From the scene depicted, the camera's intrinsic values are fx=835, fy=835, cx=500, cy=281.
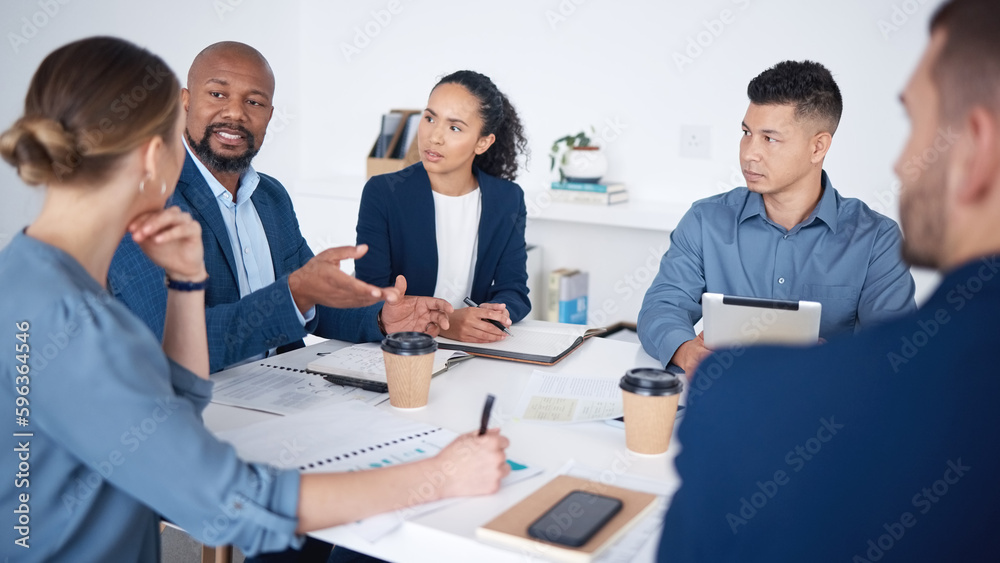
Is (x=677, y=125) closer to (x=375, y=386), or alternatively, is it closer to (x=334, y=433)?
(x=375, y=386)

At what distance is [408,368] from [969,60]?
938mm

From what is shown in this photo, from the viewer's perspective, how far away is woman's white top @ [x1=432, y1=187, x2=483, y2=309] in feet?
8.00

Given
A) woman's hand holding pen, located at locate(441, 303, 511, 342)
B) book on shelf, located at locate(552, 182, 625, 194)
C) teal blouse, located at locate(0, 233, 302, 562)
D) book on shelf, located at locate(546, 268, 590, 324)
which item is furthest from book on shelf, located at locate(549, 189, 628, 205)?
teal blouse, located at locate(0, 233, 302, 562)

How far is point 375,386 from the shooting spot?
1.50 metres

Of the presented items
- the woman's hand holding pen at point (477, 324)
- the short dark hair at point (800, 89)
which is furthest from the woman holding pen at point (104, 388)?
the short dark hair at point (800, 89)

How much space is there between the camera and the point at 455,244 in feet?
8.07

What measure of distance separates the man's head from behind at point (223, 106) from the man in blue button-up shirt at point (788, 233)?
110 cm

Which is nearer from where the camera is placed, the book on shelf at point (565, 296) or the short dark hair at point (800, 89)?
the short dark hair at point (800, 89)

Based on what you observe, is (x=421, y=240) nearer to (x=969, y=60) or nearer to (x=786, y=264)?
(x=786, y=264)

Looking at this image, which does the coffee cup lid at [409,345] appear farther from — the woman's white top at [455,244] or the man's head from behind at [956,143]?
the woman's white top at [455,244]

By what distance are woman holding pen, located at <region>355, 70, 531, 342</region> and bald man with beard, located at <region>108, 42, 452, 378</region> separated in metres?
0.25

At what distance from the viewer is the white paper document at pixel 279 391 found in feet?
4.64

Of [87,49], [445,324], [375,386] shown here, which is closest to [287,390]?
[375,386]

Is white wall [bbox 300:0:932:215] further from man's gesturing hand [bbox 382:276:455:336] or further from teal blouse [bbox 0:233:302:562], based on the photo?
teal blouse [bbox 0:233:302:562]
